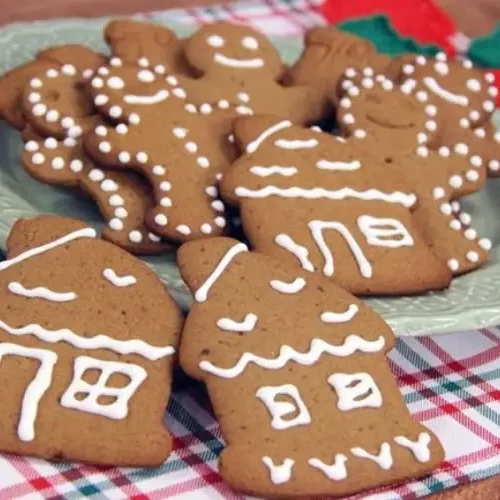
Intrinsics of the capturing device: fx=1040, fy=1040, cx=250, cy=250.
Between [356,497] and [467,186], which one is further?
[467,186]

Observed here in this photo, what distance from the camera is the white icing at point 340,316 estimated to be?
0.78 m

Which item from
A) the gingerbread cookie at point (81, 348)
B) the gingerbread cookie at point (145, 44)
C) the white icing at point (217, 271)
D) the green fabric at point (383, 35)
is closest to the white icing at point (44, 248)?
the gingerbread cookie at point (81, 348)

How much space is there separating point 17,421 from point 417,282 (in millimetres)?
360

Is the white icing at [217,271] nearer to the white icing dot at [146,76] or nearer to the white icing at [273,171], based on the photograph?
the white icing at [273,171]

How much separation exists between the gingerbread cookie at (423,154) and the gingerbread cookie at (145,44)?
194 millimetres

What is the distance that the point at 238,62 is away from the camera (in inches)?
42.7

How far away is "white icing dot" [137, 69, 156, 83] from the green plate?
0.13 m

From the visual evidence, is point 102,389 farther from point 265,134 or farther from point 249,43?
point 249,43

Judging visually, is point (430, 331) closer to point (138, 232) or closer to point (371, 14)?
point (138, 232)

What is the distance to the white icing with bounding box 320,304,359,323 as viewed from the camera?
0.78 metres

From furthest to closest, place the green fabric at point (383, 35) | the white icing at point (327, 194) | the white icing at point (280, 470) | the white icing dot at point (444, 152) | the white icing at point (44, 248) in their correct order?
the green fabric at point (383, 35), the white icing dot at point (444, 152), the white icing at point (327, 194), the white icing at point (44, 248), the white icing at point (280, 470)

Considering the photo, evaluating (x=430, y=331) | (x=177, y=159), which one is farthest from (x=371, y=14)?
(x=430, y=331)

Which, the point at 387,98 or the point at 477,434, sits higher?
the point at 387,98

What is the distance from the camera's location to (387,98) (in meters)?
1.03
